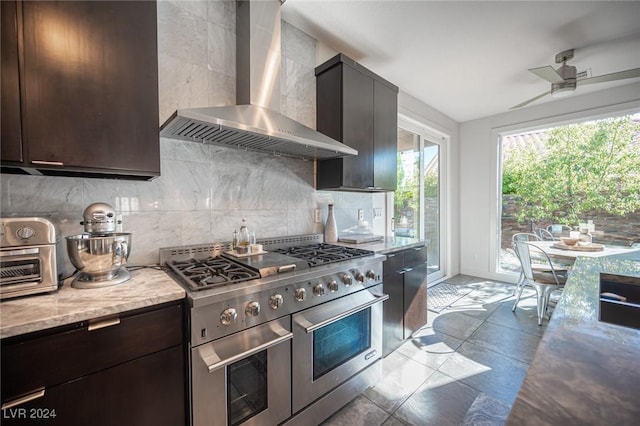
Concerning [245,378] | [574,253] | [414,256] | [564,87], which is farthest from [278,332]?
[564,87]

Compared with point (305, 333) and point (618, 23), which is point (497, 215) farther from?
point (305, 333)

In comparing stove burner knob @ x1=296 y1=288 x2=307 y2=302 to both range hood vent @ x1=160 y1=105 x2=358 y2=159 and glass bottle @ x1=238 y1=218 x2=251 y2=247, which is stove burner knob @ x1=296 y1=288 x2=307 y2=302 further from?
range hood vent @ x1=160 y1=105 x2=358 y2=159

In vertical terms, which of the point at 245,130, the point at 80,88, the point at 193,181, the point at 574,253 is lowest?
the point at 574,253

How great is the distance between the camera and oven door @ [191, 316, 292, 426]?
43.1 inches

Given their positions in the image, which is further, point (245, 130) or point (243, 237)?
point (243, 237)

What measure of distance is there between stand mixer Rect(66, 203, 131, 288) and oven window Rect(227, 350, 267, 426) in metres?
0.69

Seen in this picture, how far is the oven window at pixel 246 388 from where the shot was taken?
1.21 m

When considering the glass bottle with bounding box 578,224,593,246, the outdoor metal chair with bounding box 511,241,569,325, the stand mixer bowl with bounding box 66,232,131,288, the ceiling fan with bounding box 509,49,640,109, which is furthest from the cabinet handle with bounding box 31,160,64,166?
the glass bottle with bounding box 578,224,593,246

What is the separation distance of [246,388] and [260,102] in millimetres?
1715

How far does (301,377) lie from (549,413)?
125 cm

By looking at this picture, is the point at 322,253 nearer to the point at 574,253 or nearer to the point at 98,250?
the point at 98,250

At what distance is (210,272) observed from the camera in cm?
135

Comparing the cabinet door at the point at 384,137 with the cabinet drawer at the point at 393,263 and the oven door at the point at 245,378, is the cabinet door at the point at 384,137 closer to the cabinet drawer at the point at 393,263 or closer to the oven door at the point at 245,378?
the cabinet drawer at the point at 393,263

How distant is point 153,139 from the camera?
1.29m
